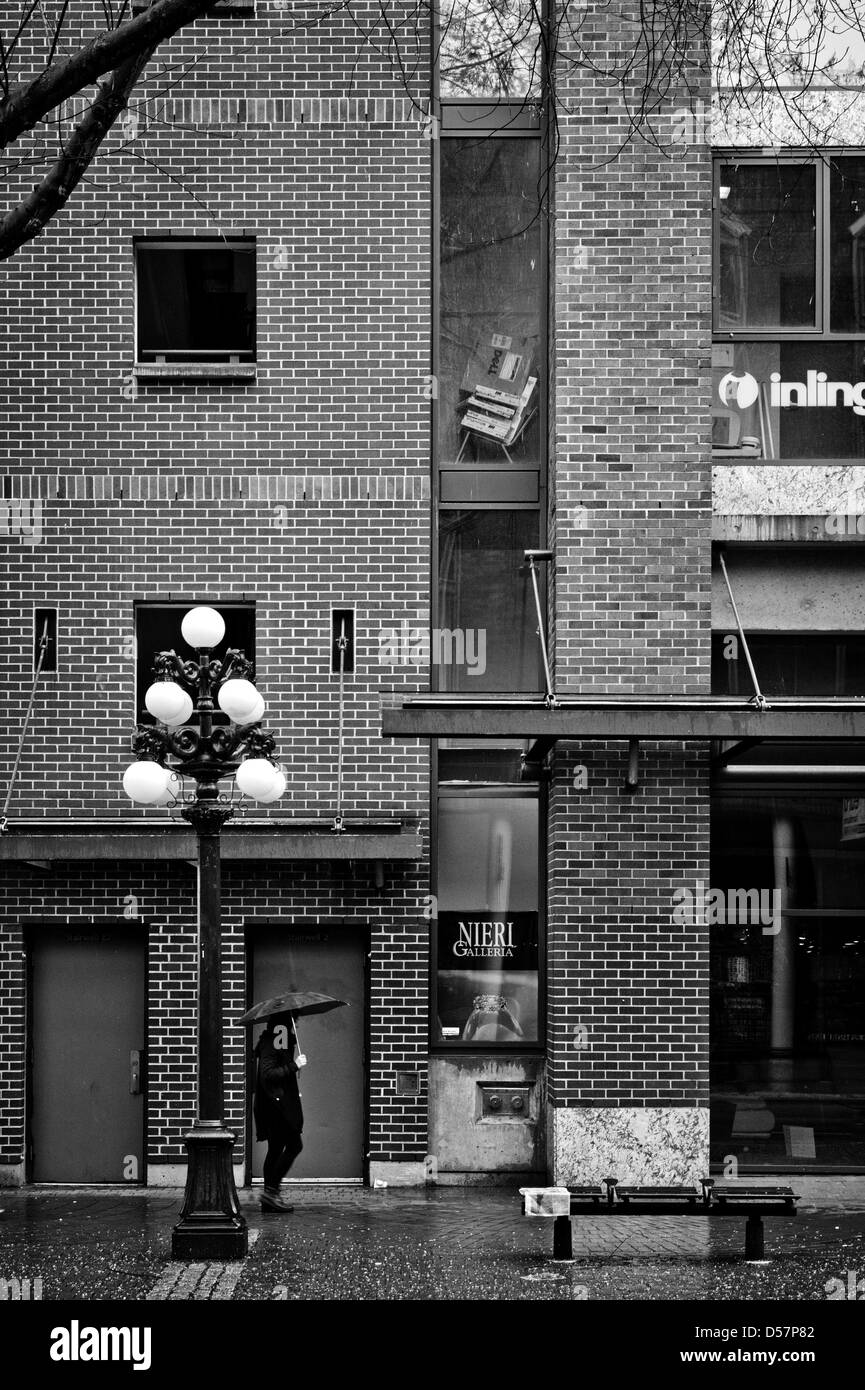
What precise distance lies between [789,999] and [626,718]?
299 cm

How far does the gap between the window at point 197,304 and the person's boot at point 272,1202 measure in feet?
23.3

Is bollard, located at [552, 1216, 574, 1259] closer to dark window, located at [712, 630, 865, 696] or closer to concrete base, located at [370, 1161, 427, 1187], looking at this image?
concrete base, located at [370, 1161, 427, 1187]


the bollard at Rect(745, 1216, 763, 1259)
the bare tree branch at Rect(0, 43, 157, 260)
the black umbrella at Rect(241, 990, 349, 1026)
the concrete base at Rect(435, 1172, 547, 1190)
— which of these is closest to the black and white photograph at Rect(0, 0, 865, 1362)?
the concrete base at Rect(435, 1172, 547, 1190)

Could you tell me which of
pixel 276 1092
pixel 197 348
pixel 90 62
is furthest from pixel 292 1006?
pixel 90 62

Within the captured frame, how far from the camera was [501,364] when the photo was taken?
13797 millimetres

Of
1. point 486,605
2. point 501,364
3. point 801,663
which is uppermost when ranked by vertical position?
point 501,364

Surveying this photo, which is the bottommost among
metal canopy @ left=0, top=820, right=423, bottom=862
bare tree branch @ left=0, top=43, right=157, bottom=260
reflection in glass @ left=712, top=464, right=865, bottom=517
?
metal canopy @ left=0, top=820, right=423, bottom=862

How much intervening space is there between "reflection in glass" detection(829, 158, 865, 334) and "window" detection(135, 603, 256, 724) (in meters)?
5.74

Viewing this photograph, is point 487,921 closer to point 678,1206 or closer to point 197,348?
point 678,1206

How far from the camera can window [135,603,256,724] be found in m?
13.6
